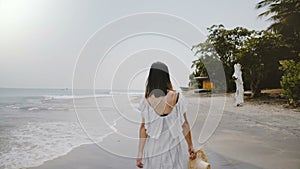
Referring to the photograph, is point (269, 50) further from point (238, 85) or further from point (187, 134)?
point (187, 134)

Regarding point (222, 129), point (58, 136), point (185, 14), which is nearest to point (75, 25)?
point (185, 14)

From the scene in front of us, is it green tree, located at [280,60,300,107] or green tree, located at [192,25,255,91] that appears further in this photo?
green tree, located at [192,25,255,91]

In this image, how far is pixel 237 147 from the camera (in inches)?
99.4

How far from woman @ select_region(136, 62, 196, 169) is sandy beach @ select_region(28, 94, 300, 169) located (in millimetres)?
862

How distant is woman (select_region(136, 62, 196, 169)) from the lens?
3.43ft

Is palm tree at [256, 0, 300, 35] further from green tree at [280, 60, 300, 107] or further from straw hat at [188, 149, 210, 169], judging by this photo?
straw hat at [188, 149, 210, 169]

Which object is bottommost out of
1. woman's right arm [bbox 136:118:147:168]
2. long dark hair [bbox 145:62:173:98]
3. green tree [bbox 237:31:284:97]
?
woman's right arm [bbox 136:118:147:168]

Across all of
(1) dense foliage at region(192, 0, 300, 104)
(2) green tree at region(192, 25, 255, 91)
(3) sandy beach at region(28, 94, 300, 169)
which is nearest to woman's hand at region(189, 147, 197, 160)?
(3) sandy beach at region(28, 94, 300, 169)

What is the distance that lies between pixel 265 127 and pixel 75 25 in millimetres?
4118

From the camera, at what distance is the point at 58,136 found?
10.4 feet

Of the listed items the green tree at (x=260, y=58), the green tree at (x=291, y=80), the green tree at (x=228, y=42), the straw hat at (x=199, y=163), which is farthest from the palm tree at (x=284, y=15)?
the straw hat at (x=199, y=163)

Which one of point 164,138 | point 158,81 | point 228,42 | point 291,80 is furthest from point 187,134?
point 228,42

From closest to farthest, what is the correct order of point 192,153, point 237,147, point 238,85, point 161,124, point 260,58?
point 161,124 → point 192,153 → point 237,147 → point 238,85 → point 260,58

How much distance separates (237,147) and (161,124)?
1.70 meters
